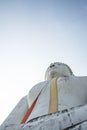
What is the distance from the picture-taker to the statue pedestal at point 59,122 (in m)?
2.53

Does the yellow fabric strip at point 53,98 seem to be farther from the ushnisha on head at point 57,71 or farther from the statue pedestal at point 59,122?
the ushnisha on head at point 57,71

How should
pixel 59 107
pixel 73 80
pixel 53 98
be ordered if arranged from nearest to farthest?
pixel 59 107 < pixel 53 98 < pixel 73 80

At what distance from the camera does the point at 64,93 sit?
16.0ft

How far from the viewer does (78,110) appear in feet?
9.31

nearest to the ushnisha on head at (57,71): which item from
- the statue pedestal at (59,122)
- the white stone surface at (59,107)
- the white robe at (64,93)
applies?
the white stone surface at (59,107)

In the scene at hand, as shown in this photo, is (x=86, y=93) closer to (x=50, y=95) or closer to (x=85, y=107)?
(x=50, y=95)

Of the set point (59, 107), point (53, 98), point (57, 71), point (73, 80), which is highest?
point (57, 71)

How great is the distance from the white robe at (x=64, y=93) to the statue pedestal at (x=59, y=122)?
143 cm

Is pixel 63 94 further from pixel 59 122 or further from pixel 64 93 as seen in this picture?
pixel 59 122

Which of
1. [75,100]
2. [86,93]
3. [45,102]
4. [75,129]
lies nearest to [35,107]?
[45,102]

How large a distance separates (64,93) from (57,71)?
188cm

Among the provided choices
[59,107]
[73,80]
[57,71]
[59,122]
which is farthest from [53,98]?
[57,71]

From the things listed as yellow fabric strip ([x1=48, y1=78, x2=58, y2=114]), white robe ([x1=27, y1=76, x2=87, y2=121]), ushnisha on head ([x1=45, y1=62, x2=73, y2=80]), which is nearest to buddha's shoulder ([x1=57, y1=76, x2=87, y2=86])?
white robe ([x1=27, y1=76, x2=87, y2=121])

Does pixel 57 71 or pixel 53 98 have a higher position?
pixel 57 71
